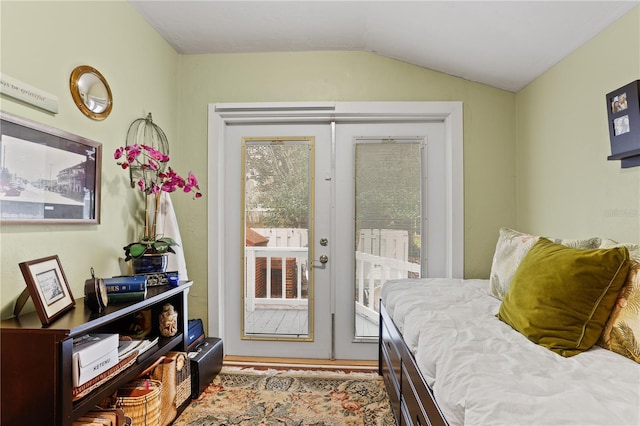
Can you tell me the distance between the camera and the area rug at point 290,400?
192cm

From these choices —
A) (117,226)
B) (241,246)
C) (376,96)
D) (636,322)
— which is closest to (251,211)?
(241,246)

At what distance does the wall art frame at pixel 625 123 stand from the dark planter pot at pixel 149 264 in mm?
2450

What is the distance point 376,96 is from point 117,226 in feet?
6.78

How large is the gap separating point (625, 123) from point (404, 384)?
1.56 m

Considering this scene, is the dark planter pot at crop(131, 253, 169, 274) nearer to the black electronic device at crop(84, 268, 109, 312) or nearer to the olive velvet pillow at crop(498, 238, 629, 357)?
the black electronic device at crop(84, 268, 109, 312)

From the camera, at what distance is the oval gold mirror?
167 cm

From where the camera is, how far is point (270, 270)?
2.77m

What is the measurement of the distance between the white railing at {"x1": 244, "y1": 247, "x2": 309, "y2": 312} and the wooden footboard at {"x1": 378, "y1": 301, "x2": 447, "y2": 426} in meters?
0.74

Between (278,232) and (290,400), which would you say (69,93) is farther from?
(290,400)

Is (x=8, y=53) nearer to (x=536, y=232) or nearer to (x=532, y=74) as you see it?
(x=532, y=74)

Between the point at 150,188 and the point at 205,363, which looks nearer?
the point at 150,188

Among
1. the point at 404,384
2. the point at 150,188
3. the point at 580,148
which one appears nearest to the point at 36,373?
the point at 150,188

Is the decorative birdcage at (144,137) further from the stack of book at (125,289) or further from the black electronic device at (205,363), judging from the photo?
the black electronic device at (205,363)

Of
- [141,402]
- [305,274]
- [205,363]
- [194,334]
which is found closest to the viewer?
[141,402]
